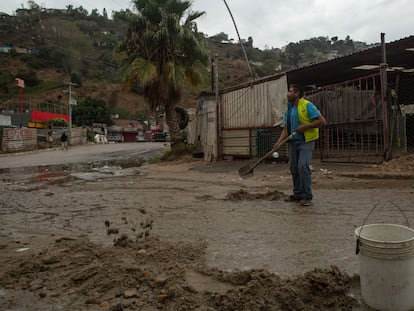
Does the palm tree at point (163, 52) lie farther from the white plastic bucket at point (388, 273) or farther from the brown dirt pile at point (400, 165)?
the white plastic bucket at point (388, 273)

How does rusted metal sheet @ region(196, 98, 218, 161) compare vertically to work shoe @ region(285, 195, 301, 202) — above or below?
above

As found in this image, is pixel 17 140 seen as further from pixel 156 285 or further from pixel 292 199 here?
pixel 156 285

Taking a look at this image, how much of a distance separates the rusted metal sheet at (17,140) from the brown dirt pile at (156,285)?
29058 millimetres

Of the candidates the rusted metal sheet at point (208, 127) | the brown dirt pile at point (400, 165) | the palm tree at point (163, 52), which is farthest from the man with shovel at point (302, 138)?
the palm tree at point (163, 52)

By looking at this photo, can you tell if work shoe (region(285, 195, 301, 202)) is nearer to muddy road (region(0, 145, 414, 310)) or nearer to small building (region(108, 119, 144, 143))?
muddy road (region(0, 145, 414, 310))

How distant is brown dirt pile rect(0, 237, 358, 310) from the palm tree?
40.4ft

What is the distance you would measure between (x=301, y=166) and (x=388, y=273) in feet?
10.1

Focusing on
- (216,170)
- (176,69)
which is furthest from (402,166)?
(176,69)

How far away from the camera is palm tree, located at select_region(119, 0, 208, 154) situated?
1512 cm

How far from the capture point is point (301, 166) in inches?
198

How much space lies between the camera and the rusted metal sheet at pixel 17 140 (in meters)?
28.8

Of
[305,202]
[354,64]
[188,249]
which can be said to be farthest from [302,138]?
[354,64]

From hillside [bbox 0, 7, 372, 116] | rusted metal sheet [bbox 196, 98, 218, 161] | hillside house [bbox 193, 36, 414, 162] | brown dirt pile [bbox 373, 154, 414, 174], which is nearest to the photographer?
brown dirt pile [bbox 373, 154, 414, 174]

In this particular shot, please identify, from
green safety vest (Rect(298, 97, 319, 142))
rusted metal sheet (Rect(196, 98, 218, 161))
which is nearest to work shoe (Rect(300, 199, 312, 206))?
green safety vest (Rect(298, 97, 319, 142))
